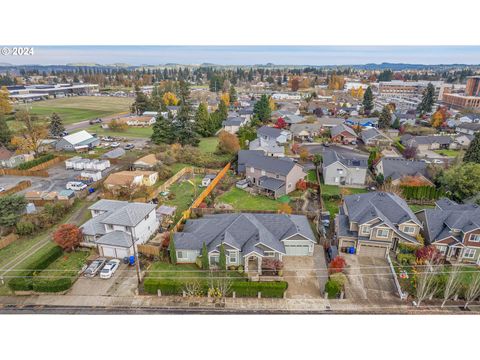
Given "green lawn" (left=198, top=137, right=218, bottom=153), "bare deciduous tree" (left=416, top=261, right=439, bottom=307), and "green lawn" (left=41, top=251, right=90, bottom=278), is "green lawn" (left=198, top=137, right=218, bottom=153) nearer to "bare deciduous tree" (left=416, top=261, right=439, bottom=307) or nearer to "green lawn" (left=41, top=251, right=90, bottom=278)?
"green lawn" (left=41, top=251, right=90, bottom=278)

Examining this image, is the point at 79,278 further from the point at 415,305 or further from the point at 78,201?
the point at 415,305

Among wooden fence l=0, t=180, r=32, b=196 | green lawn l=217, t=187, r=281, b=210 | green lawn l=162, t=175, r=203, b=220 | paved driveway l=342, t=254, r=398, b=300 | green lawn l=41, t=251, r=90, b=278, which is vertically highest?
wooden fence l=0, t=180, r=32, b=196

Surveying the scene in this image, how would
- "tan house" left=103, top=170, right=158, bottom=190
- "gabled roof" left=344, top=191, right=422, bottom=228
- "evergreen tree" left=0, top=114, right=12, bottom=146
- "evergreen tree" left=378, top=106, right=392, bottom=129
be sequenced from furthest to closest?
"evergreen tree" left=378, top=106, right=392, bottom=129, "evergreen tree" left=0, top=114, right=12, bottom=146, "tan house" left=103, top=170, right=158, bottom=190, "gabled roof" left=344, top=191, right=422, bottom=228

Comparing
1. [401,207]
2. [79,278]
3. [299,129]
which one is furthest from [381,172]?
[79,278]

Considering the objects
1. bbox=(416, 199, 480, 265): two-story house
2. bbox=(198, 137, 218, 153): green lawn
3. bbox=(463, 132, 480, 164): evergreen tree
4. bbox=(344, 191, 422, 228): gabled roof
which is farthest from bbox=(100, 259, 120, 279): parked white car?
bbox=(463, 132, 480, 164): evergreen tree

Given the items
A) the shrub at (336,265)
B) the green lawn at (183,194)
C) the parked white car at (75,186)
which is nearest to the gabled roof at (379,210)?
the shrub at (336,265)

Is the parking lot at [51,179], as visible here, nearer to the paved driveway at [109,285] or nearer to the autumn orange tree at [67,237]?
the autumn orange tree at [67,237]
